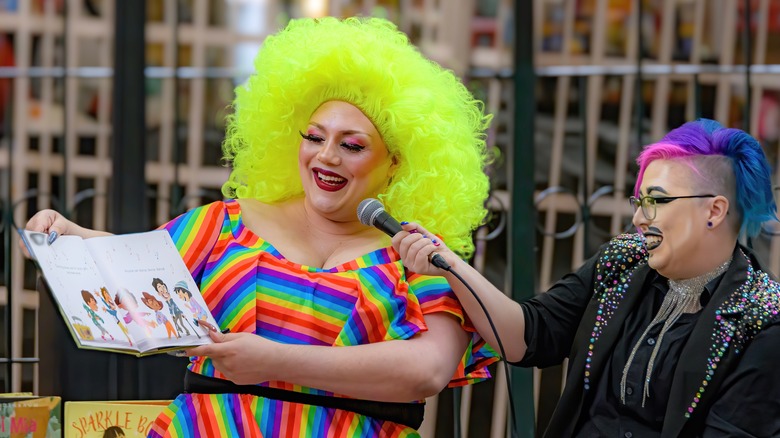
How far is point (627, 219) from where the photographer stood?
4016 mm

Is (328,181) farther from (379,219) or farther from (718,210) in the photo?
(718,210)

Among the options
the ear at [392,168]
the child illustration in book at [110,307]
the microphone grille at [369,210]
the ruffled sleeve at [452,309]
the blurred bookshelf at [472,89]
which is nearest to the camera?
the child illustration in book at [110,307]

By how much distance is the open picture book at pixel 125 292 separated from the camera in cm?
201

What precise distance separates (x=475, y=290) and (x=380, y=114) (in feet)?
1.47

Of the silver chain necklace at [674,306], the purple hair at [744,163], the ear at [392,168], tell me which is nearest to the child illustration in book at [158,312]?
the ear at [392,168]

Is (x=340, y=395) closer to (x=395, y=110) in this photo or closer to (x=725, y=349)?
(x=395, y=110)

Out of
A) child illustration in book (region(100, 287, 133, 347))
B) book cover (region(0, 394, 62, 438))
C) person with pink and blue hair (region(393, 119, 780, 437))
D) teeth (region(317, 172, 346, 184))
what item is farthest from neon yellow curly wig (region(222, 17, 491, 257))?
book cover (region(0, 394, 62, 438))

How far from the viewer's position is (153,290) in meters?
2.09

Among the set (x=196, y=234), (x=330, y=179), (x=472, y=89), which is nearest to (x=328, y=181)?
(x=330, y=179)

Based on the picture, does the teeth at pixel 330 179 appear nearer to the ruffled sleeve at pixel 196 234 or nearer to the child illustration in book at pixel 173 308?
the ruffled sleeve at pixel 196 234

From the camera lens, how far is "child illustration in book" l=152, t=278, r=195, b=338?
2049 mm

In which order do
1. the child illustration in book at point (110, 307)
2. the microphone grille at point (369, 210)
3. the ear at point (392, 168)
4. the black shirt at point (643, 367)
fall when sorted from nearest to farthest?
the black shirt at point (643, 367) → the child illustration in book at point (110, 307) → the microphone grille at point (369, 210) → the ear at point (392, 168)

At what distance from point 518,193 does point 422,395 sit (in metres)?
1.38

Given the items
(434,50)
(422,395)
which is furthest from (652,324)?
(434,50)
